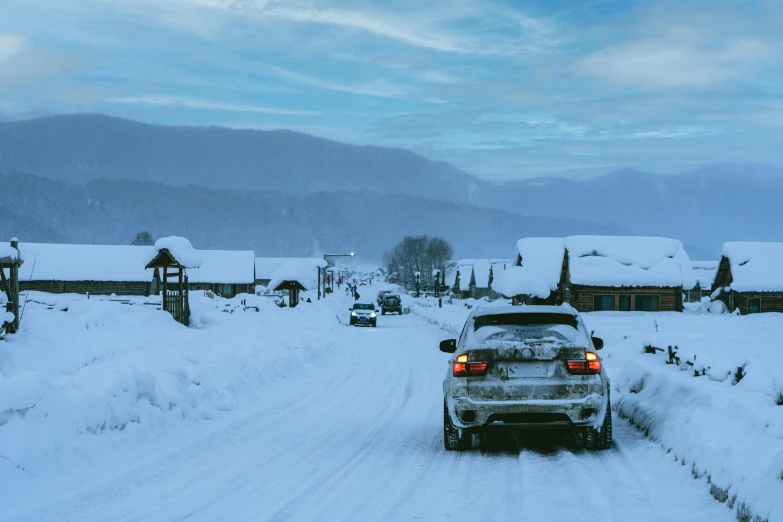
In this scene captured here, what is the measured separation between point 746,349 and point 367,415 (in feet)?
63.6

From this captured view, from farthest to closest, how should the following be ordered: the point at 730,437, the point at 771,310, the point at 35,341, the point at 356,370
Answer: the point at 771,310 < the point at 35,341 < the point at 356,370 < the point at 730,437

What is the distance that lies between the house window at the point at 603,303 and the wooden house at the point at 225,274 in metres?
46.0

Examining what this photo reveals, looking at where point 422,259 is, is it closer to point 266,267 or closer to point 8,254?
point 266,267

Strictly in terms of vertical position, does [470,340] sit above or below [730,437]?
above

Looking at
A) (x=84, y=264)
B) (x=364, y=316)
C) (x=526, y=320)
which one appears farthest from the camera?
(x=84, y=264)

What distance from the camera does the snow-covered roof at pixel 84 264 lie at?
77562 mm

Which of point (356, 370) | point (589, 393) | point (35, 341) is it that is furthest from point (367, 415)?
point (35, 341)

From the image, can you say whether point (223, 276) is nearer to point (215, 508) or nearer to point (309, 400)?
point (309, 400)

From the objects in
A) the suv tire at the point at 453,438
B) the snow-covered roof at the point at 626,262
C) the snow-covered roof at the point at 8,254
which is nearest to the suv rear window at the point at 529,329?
the suv tire at the point at 453,438

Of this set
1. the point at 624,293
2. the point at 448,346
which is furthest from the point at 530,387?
the point at 624,293

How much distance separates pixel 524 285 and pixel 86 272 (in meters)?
44.9

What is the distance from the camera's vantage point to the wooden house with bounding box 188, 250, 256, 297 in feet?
303

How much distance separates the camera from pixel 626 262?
198 ft

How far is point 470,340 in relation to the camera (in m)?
9.93
